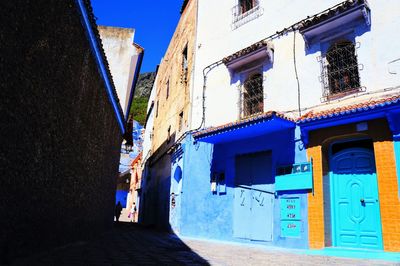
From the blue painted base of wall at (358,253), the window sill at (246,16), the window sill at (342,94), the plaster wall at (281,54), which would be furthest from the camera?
the window sill at (246,16)

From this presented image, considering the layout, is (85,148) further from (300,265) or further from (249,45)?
(249,45)

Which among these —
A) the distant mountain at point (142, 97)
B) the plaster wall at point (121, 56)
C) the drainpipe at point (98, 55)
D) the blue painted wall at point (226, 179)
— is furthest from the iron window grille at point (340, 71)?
the distant mountain at point (142, 97)

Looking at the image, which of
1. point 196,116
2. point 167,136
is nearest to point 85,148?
point 196,116

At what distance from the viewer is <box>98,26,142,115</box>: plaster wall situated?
54.0ft

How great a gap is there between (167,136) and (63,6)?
42.6 ft

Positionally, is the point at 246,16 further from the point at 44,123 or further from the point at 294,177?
the point at 44,123

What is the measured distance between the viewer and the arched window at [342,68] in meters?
9.02

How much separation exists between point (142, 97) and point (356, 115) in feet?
180

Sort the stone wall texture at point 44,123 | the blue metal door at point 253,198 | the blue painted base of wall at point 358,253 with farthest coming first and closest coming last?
1. the blue metal door at point 253,198
2. the blue painted base of wall at point 358,253
3. the stone wall texture at point 44,123

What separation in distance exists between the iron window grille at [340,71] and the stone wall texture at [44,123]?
608 centimetres

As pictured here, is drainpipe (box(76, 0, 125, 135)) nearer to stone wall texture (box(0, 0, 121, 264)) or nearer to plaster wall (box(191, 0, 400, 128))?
stone wall texture (box(0, 0, 121, 264))

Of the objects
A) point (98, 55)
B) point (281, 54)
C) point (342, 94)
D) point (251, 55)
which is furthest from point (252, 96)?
point (98, 55)

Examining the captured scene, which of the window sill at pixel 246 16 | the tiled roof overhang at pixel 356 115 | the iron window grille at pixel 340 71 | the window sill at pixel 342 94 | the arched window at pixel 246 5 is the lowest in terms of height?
the tiled roof overhang at pixel 356 115

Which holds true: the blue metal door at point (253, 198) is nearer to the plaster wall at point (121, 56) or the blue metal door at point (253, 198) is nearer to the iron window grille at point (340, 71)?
the iron window grille at point (340, 71)
